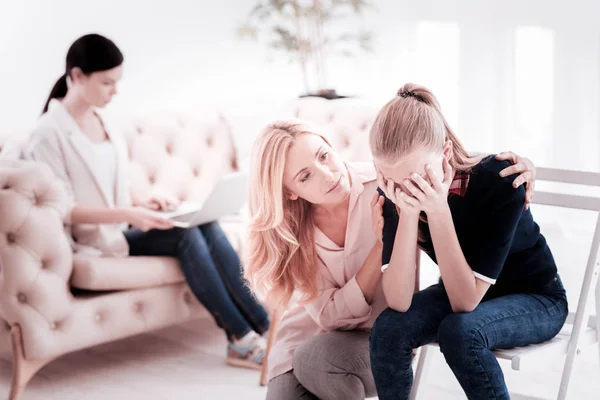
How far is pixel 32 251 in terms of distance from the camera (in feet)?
9.02

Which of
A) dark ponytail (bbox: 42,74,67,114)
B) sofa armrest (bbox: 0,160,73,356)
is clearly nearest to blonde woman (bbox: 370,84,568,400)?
sofa armrest (bbox: 0,160,73,356)

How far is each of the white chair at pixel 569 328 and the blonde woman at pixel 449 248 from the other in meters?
0.03

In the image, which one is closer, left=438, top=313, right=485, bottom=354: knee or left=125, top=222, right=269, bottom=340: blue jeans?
left=438, top=313, right=485, bottom=354: knee

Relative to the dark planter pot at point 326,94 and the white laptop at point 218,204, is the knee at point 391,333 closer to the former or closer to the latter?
the white laptop at point 218,204

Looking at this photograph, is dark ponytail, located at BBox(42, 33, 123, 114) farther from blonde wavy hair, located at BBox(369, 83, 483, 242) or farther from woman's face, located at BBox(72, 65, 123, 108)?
blonde wavy hair, located at BBox(369, 83, 483, 242)

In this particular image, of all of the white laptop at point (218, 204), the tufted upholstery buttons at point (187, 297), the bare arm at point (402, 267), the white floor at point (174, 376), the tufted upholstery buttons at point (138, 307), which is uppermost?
the bare arm at point (402, 267)

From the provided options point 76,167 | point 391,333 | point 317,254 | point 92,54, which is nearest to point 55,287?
point 76,167

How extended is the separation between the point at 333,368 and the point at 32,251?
50.6 inches

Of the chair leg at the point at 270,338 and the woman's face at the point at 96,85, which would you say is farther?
the woman's face at the point at 96,85

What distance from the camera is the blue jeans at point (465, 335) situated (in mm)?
1660

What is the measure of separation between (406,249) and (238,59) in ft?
11.6

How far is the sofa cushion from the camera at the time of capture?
2928mm

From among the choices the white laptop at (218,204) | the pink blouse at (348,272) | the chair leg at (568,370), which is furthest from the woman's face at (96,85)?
the chair leg at (568,370)

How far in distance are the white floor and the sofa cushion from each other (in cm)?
33
